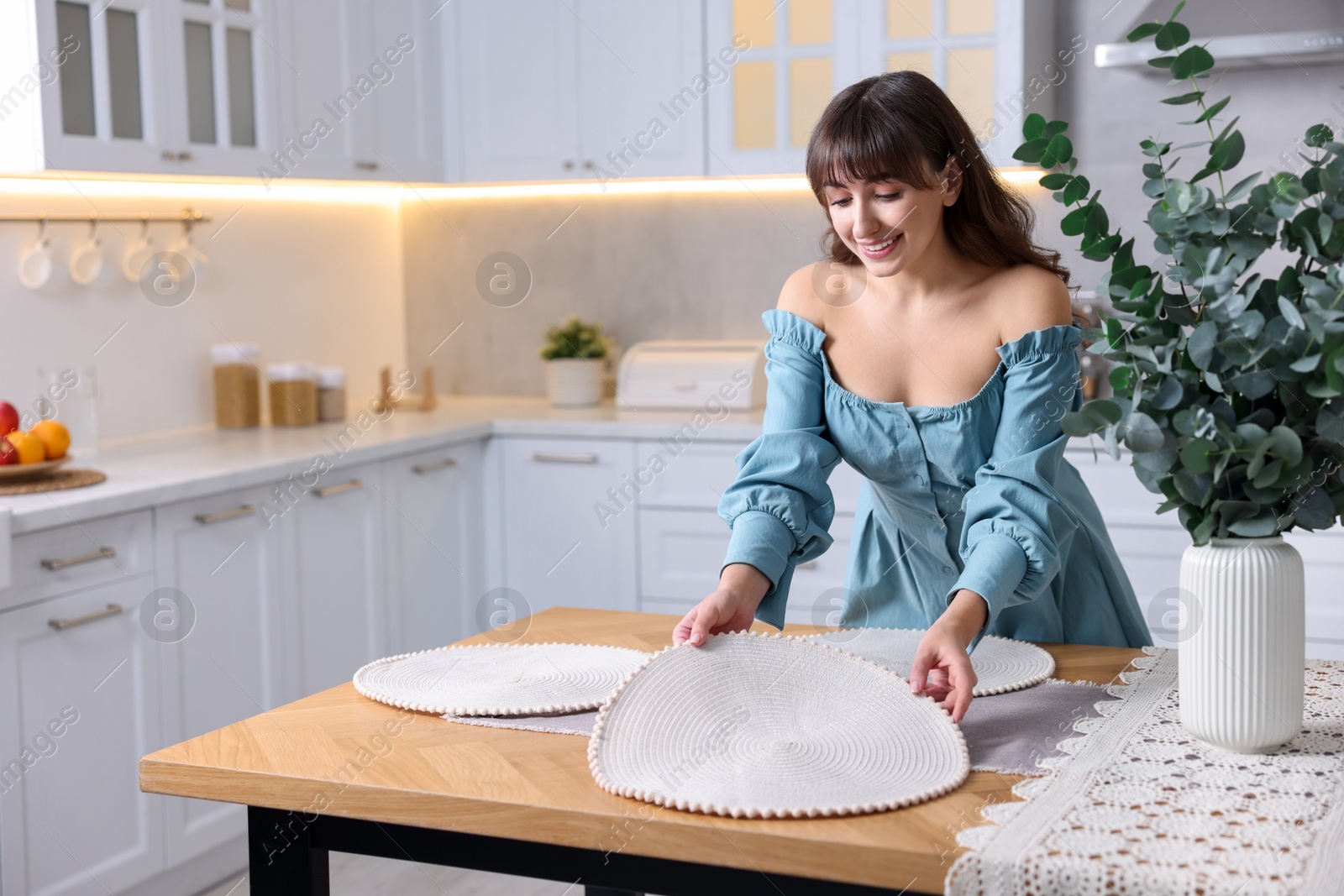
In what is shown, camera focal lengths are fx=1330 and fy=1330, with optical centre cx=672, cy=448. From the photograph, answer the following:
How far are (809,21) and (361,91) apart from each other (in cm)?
114

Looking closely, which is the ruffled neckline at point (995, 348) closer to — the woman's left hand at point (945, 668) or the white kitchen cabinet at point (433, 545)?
the woman's left hand at point (945, 668)

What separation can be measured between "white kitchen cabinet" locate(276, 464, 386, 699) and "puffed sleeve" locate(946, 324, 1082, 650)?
1.80m

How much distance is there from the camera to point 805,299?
5.17ft

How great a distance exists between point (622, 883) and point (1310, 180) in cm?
70

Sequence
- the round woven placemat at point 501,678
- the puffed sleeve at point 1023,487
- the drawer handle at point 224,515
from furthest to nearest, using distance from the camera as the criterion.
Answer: the drawer handle at point 224,515, the puffed sleeve at point 1023,487, the round woven placemat at point 501,678

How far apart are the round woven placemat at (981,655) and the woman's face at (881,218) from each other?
0.37 metres

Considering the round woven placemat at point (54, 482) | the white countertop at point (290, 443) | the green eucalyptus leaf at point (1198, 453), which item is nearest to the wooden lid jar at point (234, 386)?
the white countertop at point (290, 443)

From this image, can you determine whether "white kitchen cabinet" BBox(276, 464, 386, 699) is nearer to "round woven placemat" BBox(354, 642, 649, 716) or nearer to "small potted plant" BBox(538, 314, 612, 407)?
"small potted plant" BBox(538, 314, 612, 407)

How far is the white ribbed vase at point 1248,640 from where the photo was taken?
0.99m

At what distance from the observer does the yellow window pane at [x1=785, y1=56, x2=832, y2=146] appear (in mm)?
3262

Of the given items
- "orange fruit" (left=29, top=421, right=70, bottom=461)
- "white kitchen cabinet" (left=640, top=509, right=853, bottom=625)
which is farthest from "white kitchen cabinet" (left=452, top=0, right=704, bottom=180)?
"orange fruit" (left=29, top=421, right=70, bottom=461)

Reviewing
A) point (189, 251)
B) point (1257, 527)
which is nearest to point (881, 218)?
point (1257, 527)

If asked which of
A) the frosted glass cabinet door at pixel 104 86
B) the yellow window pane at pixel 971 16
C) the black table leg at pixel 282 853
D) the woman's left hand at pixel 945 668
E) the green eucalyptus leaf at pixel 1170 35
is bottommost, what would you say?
the black table leg at pixel 282 853

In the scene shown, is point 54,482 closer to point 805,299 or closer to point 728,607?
point 805,299
